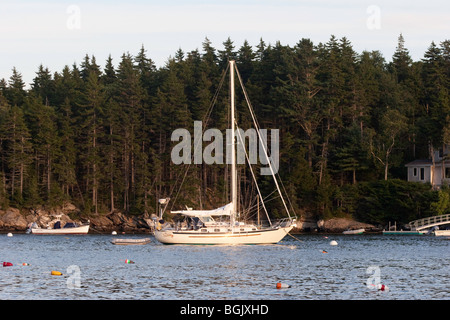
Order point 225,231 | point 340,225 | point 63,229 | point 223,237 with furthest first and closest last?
point 63,229
point 340,225
point 225,231
point 223,237

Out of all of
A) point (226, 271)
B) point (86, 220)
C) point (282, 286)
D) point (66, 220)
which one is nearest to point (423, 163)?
point (86, 220)

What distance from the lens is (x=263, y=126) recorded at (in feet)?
374

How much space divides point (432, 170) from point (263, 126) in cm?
2892

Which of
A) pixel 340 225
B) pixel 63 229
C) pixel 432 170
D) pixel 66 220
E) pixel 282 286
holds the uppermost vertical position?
pixel 432 170

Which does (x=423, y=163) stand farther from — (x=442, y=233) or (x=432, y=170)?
(x=442, y=233)

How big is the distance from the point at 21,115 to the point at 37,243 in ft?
125

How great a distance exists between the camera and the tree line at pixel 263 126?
330ft

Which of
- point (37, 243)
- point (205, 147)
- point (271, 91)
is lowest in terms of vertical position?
point (37, 243)

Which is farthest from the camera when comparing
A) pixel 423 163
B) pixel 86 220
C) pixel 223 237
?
pixel 86 220

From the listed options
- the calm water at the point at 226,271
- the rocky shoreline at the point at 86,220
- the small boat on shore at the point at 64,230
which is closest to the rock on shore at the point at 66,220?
the rocky shoreline at the point at 86,220
